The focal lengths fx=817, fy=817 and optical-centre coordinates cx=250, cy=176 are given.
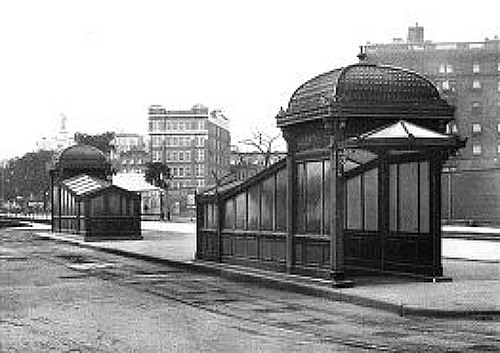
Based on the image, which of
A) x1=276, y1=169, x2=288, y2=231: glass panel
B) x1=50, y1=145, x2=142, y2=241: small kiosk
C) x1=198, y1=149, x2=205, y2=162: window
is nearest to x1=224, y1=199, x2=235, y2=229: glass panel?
x1=276, y1=169, x2=288, y2=231: glass panel

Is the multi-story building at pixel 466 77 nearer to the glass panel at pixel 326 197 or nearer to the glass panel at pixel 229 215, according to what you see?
the glass panel at pixel 229 215

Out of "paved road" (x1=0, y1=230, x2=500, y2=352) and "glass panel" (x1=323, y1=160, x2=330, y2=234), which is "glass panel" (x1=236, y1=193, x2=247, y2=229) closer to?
"paved road" (x1=0, y1=230, x2=500, y2=352)

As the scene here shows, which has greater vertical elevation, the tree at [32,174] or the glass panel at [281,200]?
the tree at [32,174]

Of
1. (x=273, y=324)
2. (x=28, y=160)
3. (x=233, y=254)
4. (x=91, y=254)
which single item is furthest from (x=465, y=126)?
(x=273, y=324)

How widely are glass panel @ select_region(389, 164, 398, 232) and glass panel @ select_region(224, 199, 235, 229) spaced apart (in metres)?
4.39

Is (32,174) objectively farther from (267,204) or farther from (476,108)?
(267,204)

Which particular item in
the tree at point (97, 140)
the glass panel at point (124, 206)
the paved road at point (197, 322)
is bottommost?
the paved road at point (197, 322)

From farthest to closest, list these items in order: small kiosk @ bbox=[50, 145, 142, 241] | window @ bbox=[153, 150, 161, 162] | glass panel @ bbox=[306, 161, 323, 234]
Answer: window @ bbox=[153, 150, 161, 162] → small kiosk @ bbox=[50, 145, 142, 241] → glass panel @ bbox=[306, 161, 323, 234]

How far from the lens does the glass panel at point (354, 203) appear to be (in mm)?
18389

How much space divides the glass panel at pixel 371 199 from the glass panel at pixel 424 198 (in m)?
1.32

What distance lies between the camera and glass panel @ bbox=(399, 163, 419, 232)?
55.9 ft

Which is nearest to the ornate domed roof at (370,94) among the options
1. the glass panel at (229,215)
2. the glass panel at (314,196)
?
the glass panel at (314,196)

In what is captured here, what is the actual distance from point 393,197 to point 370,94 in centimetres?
276

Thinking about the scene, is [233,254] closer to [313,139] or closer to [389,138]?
[313,139]
